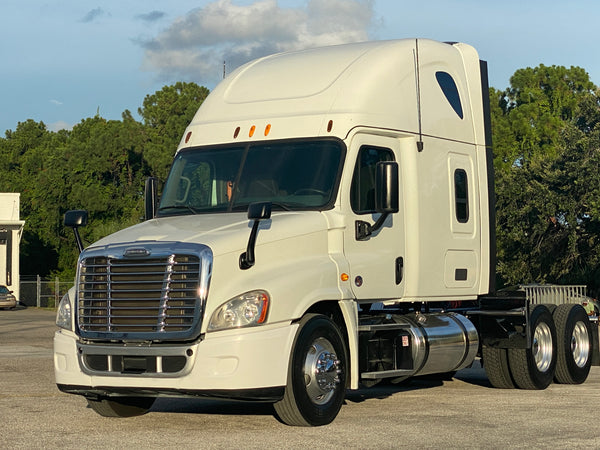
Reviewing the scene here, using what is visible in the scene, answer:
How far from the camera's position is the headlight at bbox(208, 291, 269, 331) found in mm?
9758

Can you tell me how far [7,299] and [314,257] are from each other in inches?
1742

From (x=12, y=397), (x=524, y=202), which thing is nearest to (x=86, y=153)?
(x=524, y=202)

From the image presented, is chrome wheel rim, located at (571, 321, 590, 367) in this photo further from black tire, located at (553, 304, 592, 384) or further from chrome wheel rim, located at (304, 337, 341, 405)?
chrome wheel rim, located at (304, 337, 341, 405)

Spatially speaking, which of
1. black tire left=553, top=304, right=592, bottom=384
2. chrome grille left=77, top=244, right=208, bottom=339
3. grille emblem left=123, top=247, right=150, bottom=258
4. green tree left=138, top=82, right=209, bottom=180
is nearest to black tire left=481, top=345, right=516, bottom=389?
black tire left=553, top=304, right=592, bottom=384

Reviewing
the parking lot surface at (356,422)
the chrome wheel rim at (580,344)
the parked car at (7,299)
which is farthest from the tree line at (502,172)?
the parking lot surface at (356,422)

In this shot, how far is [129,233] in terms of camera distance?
10.8 metres

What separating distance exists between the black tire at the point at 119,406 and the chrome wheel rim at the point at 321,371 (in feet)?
7.35

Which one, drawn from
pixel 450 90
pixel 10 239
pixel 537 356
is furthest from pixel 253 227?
pixel 10 239

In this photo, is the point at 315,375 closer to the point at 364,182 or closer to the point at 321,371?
the point at 321,371

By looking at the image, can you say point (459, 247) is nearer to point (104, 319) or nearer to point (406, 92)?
point (406, 92)

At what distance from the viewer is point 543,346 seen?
1480cm

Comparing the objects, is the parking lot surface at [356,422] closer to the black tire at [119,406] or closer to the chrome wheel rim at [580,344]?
the black tire at [119,406]

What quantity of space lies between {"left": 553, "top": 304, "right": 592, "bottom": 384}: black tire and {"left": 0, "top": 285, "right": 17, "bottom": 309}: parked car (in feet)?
135

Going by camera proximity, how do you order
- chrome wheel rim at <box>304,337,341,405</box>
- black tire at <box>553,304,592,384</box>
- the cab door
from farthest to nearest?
black tire at <box>553,304,592,384</box>
the cab door
chrome wheel rim at <box>304,337,341,405</box>
